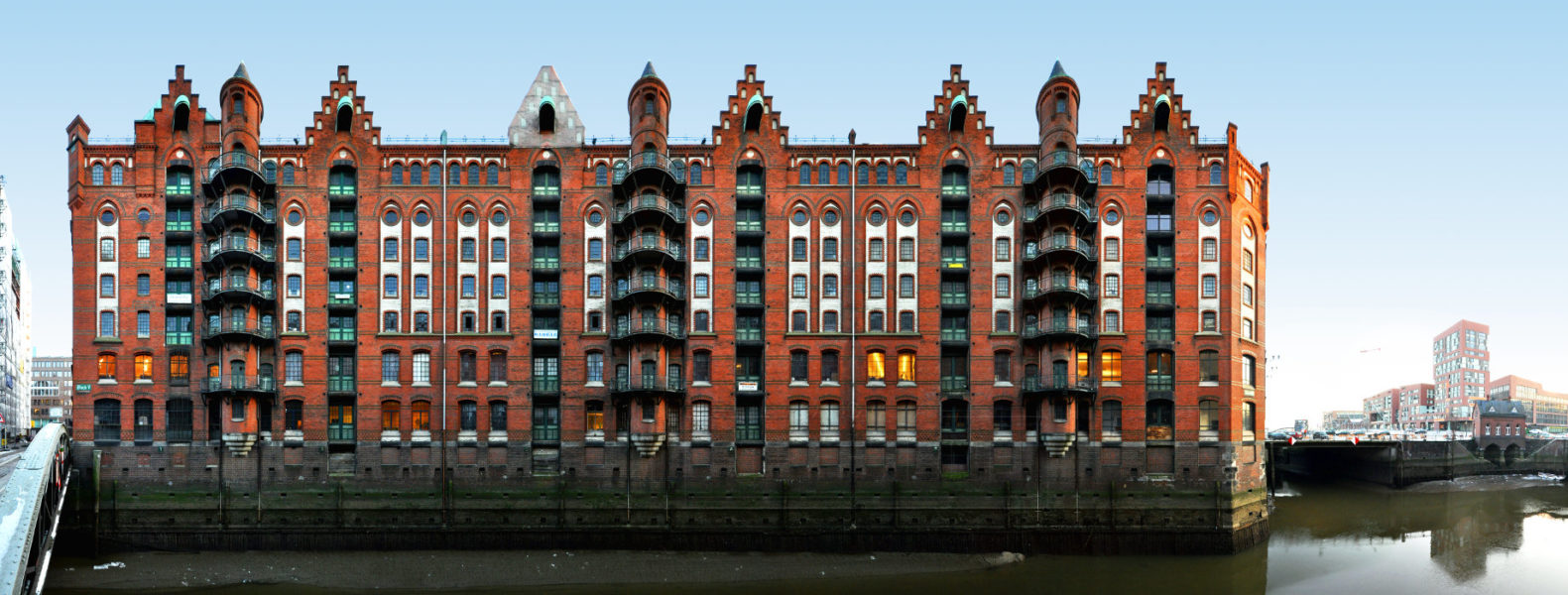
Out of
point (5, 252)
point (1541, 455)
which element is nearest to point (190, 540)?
point (5, 252)

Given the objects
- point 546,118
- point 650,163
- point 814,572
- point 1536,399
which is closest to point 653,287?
point 650,163

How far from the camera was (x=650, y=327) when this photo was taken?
44.4 meters

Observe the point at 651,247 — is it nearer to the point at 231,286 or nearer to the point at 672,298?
the point at 672,298

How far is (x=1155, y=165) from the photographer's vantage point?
153 feet

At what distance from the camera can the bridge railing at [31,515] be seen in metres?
26.0

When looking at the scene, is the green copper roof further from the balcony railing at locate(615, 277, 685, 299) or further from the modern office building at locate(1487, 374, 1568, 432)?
the modern office building at locate(1487, 374, 1568, 432)

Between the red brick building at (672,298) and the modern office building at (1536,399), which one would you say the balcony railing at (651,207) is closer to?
the red brick building at (672,298)

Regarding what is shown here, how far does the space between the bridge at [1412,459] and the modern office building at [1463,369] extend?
8343 cm

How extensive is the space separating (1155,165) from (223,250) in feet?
177

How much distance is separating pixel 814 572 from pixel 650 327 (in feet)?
52.6

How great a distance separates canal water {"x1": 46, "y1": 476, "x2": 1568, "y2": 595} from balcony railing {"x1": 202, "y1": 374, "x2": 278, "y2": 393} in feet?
29.8

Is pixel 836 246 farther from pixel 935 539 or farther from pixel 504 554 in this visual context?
pixel 504 554

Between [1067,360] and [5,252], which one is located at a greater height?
[5,252]

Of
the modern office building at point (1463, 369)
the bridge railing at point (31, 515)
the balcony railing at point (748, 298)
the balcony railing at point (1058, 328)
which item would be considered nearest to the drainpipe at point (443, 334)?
the bridge railing at point (31, 515)
